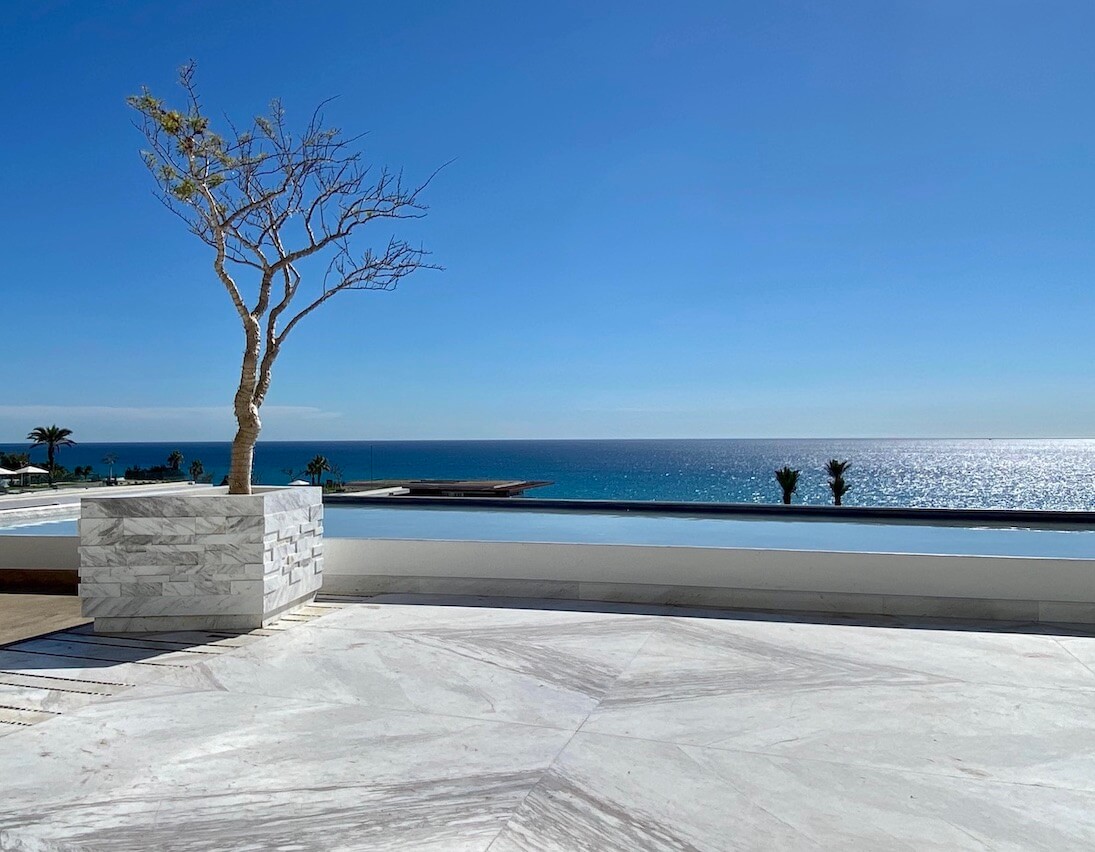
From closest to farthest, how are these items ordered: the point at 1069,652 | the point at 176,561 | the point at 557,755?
the point at 557,755 → the point at 1069,652 → the point at 176,561

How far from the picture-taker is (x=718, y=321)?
23.2 meters

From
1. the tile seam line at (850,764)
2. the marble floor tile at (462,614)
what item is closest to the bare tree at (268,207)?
the marble floor tile at (462,614)

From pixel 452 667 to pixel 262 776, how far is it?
119 cm

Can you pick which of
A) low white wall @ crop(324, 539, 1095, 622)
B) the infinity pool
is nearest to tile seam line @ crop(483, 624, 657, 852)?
low white wall @ crop(324, 539, 1095, 622)

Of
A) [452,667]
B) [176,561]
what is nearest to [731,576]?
[452,667]

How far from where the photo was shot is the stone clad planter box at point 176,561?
3816 millimetres

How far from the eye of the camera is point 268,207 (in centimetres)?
449

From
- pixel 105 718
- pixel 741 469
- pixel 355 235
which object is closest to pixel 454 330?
pixel 355 235

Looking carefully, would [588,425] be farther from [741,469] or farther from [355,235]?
[355,235]

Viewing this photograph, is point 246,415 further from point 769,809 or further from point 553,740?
point 769,809

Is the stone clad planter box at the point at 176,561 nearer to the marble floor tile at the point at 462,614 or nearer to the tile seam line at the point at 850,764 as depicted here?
the marble floor tile at the point at 462,614

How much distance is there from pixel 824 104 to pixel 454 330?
1331 cm

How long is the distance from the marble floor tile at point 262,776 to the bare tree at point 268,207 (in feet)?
6.08

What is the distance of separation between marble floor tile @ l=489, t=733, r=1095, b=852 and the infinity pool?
8.90ft
